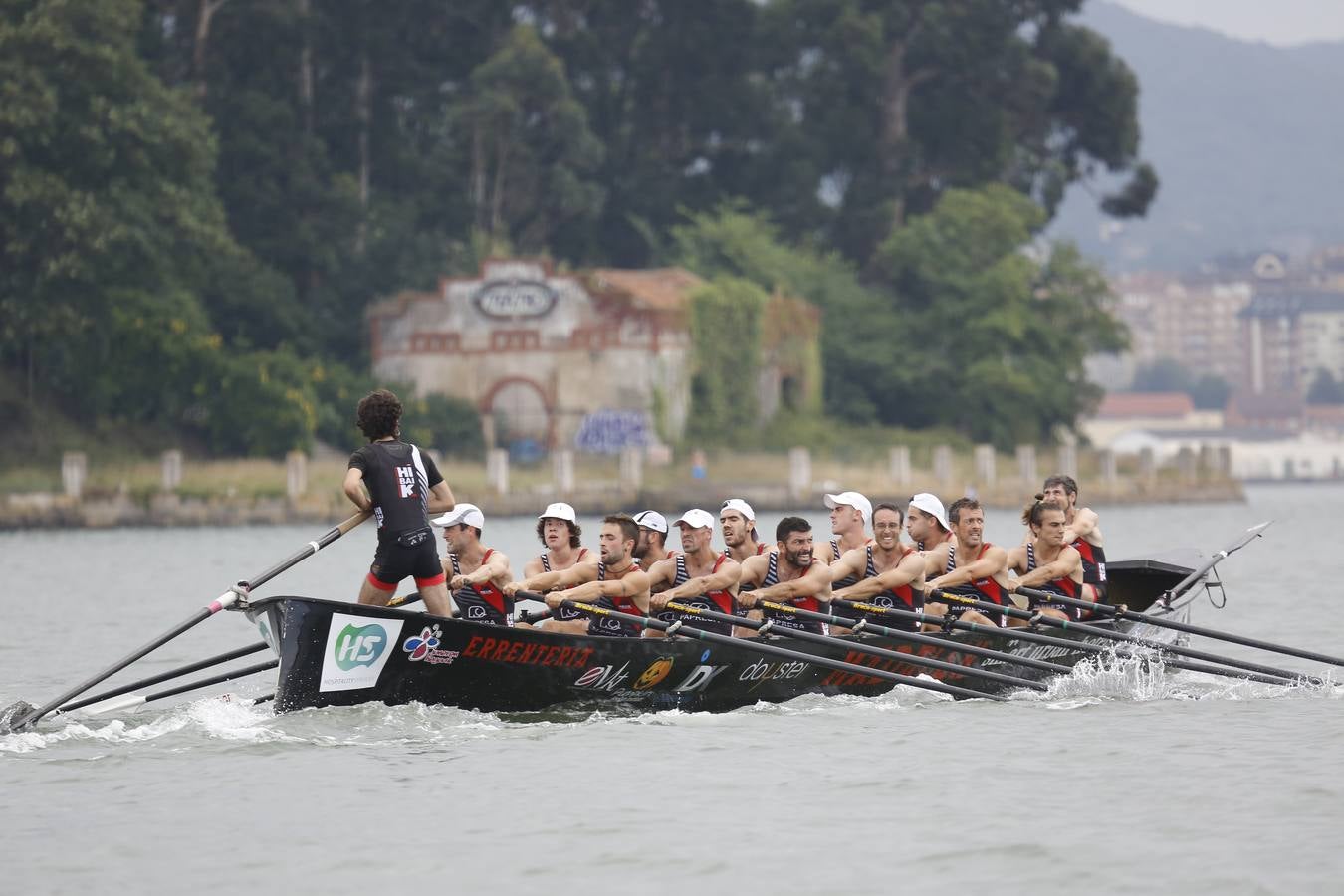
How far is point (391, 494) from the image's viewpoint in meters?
16.1

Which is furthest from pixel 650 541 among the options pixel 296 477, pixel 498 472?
pixel 498 472

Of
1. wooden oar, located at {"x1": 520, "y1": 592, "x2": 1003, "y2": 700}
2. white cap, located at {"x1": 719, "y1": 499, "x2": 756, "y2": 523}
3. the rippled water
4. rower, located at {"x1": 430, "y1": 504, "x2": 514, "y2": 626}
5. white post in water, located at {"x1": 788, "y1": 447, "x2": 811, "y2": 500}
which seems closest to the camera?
the rippled water

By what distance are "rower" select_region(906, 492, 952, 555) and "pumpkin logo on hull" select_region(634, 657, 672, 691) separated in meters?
2.89

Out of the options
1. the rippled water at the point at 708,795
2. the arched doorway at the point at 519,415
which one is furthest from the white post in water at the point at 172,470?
the rippled water at the point at 708,795

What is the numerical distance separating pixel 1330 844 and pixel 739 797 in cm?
380

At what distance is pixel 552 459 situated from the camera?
6756 cm

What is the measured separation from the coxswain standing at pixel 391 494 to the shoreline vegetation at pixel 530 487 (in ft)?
138

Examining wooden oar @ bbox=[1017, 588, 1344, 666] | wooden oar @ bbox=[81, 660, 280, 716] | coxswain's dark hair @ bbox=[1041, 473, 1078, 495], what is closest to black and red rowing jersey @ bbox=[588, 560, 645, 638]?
wooden oar @ bbox=[81, 660, 280, 716]

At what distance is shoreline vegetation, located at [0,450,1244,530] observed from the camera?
190 ft

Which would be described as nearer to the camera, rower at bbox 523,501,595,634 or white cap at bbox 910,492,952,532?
rower at bbox 523,501,595,634

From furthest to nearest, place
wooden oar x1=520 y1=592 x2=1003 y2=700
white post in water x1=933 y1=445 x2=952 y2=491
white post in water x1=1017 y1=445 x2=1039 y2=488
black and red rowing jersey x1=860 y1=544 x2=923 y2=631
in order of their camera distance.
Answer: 1. white post in water x1=1017 y1=445 x2=1039 y2=488
2. white post in water x1=933 y1=445 x2=952 y2=491
3. black and red rowing jersey x1=860 y1=544 x2=923 y2=631
4. wooden oar x1=520 y1=592 x2=1003 y2=700

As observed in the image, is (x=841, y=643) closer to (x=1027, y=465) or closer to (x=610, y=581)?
(x=610, y=581)

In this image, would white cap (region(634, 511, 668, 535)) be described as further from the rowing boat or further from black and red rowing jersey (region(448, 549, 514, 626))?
black and red rowing jersey (region(448, 549, 514, 626))

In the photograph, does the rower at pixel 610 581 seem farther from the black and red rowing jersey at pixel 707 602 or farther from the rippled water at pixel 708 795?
the rippled water at pixel 708 795
